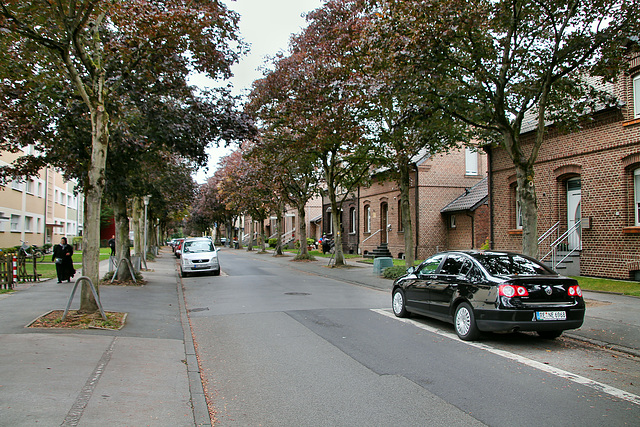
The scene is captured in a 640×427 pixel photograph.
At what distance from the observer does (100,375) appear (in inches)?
222

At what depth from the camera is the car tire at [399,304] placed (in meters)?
10.2

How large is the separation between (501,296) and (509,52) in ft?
24.3

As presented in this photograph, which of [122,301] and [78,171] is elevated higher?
[78,171]

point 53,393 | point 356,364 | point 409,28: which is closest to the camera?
point 53,393

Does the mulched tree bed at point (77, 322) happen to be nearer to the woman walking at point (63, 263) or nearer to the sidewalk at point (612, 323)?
the woman walking at point (63, 263)

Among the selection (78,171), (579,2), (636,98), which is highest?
(579,2)

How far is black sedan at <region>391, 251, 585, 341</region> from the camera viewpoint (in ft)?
24.5

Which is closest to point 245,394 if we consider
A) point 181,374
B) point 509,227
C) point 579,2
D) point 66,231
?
point 181,374

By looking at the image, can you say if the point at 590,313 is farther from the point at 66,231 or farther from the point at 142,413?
the point at 66,231

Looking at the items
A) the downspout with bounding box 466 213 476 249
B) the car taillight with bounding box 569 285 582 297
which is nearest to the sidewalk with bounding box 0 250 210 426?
the car taillight with bounding box 569 285 582 297

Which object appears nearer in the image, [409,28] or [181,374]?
[181,374]

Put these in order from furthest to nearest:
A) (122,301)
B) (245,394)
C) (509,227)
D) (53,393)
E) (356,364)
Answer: (509,227)
(122,301)
(356,364)
(245,394)
(53,393)

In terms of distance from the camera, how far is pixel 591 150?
1709 cm

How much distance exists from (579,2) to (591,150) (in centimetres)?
744
